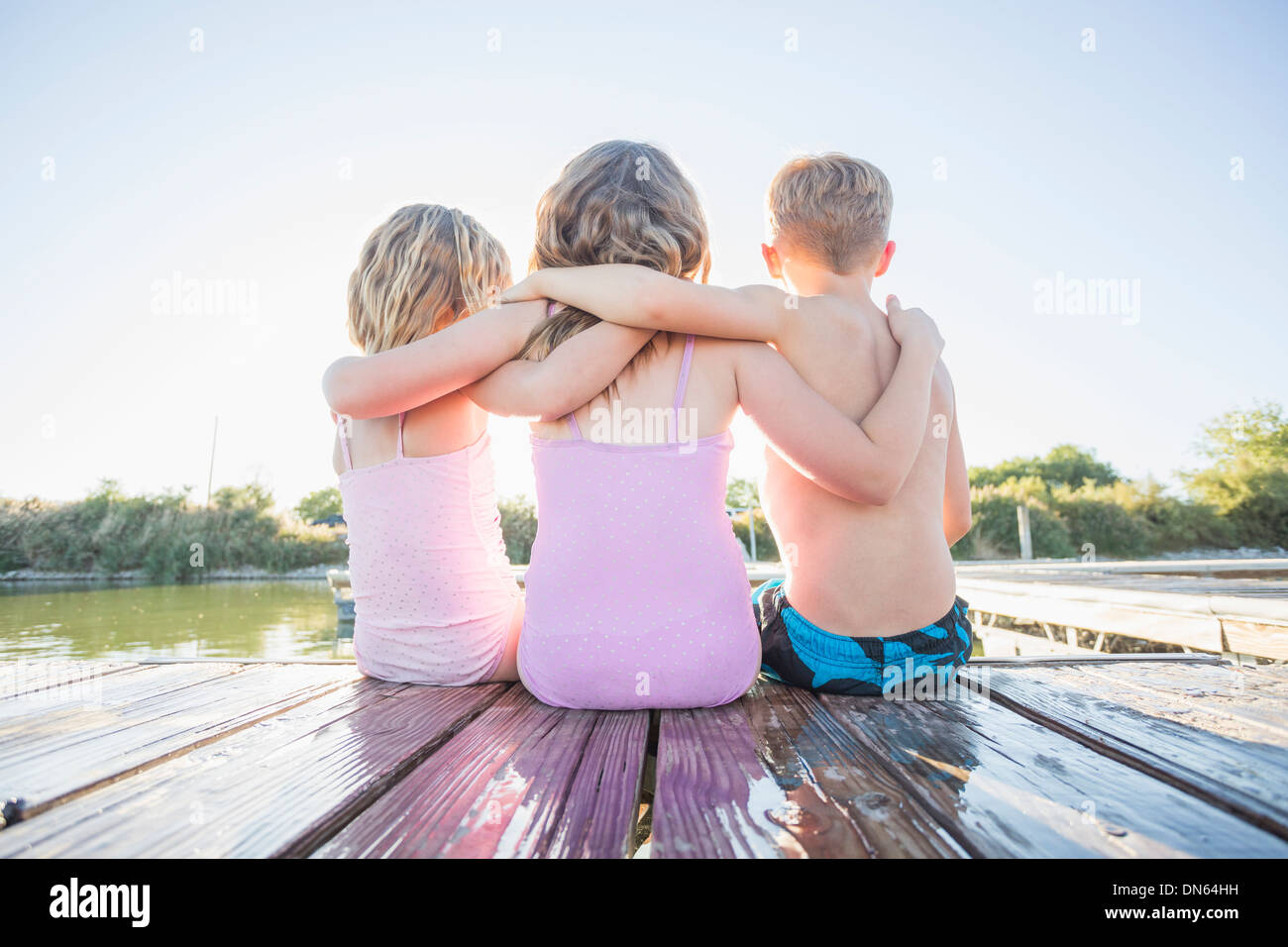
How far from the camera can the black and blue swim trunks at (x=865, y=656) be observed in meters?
1.38

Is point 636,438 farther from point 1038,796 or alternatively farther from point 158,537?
point 158,537

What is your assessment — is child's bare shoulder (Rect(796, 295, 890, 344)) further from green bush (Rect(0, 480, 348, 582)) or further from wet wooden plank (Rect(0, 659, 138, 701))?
green bush (Rect(0, 480, 348, 582))

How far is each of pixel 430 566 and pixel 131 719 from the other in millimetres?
586

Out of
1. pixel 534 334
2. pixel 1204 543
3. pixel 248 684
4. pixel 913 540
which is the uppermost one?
pixel 534 334

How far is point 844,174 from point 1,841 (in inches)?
68.8

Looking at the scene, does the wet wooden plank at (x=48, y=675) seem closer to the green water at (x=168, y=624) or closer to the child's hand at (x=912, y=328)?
the child's hand at (x=912, y=328)

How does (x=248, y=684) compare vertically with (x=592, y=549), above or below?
below

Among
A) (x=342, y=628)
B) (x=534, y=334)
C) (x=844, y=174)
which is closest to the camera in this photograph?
(x=534, y=334)

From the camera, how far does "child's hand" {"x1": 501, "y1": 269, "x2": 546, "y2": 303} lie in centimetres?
137

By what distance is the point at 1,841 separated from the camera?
0.71 metres

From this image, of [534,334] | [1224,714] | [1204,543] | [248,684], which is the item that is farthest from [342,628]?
[1204,543]

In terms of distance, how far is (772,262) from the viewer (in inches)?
65.2
